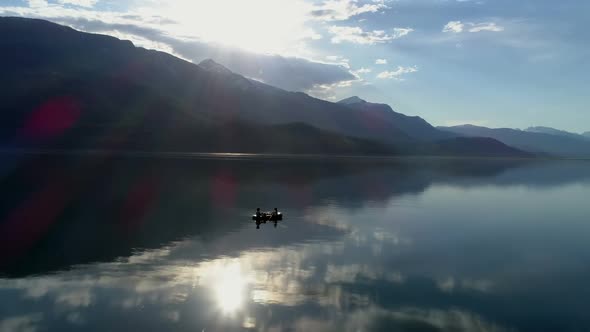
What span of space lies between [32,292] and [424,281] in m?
26.9

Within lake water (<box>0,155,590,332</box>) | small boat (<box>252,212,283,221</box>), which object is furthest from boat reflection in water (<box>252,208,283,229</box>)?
lake water (<box>0,155,590,332</box>)

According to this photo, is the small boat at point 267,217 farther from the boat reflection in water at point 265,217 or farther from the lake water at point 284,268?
the lake water at point 284,268

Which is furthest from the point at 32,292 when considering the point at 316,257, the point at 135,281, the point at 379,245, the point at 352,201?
the point at 352,201

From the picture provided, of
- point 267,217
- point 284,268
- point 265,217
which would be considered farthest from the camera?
point 267,217

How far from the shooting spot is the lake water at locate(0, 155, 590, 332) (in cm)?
2348

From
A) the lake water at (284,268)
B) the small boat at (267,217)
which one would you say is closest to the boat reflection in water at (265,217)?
the small boat at (267,217)

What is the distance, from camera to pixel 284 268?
107 feet

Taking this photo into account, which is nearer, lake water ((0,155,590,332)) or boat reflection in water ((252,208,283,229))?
lake water ((0,155,590,332))

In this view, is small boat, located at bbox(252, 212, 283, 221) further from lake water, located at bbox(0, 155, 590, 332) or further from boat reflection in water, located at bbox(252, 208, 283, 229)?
lake water, located at bbox(0, 155, 590, 332)

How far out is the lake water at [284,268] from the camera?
2348cm

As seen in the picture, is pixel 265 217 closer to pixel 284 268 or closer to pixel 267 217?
pixel 267 217

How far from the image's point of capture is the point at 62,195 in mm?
70312

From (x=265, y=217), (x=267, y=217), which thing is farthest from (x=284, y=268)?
(x=267, y=217)

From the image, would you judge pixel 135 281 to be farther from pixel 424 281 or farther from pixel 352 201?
pixel 352 201
